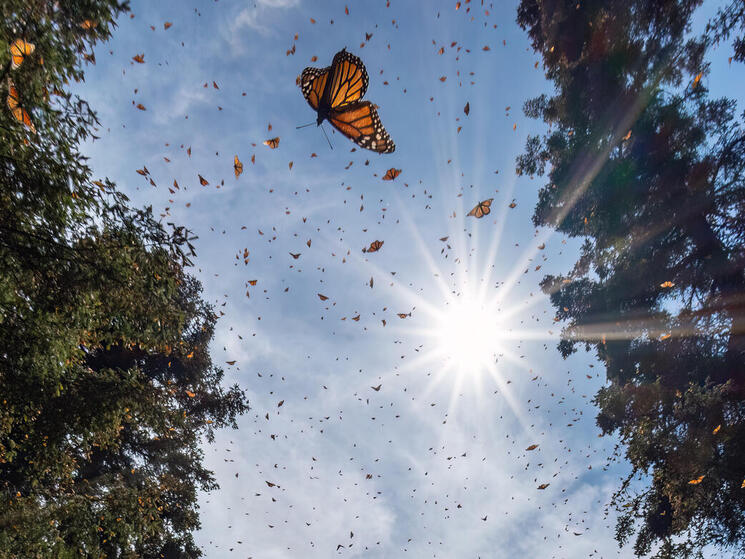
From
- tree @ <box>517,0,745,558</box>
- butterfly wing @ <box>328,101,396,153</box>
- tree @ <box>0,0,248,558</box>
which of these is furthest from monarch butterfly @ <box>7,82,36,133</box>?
tree @ <box>517,0,745,558</box>

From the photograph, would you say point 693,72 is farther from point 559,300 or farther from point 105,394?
point 105,394

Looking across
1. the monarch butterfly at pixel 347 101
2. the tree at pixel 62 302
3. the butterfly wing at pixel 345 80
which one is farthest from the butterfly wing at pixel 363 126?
the tree at pixel 62 302

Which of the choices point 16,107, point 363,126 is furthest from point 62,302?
point 363,126

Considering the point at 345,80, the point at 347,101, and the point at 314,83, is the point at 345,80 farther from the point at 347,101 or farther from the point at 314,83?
the point at 314,83

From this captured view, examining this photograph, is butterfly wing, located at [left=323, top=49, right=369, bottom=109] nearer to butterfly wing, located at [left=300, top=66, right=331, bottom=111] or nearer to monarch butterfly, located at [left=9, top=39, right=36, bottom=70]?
butterfly wing, located at [left=300, top=66, right=331, bottom=111]

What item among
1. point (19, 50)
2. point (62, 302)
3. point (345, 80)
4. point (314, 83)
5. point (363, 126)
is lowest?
point (62, 302)

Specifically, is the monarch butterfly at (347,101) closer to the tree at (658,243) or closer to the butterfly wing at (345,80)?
the butterfly wing at (345,80)

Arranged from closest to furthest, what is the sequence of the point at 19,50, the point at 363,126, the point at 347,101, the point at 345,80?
the point at 19,50
the point at 345,80
the point at 347,101
the point at 363,126
